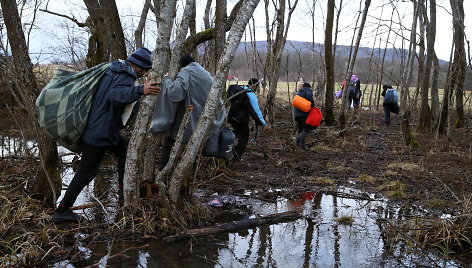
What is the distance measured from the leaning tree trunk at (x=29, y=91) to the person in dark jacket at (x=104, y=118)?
689 mm

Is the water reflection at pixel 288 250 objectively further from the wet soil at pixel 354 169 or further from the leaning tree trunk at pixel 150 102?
the wet soil at pixel 354 169

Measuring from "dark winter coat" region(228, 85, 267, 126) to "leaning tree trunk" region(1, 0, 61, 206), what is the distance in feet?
13.7

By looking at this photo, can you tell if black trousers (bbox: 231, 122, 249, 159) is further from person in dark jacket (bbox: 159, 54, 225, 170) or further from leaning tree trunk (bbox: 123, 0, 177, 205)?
leaning tree trunk (bbox: 123, 0, 177, 205)

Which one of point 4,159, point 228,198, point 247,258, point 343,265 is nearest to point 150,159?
point 228,198

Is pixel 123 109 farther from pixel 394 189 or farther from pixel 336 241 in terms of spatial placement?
pixel 394 189

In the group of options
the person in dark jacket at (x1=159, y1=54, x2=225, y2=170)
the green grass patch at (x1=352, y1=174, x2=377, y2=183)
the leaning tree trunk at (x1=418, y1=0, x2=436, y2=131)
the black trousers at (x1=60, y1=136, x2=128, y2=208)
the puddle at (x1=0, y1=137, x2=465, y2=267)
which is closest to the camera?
the puddle at (x1=0, y1=137, x2=465, y2=267)

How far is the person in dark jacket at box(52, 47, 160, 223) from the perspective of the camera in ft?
14.4

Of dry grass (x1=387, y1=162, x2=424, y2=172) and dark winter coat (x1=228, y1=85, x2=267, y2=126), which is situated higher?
dark winter coat (x1=228, y1=85, x2=267, y2=126)

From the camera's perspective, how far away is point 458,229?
14.9 ft

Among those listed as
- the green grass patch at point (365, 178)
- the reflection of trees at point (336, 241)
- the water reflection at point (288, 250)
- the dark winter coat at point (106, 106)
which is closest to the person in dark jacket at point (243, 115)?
the green grass patch at point (365, 178)

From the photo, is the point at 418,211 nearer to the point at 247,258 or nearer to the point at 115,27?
the point at 247,258

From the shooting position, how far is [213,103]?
15.4ft

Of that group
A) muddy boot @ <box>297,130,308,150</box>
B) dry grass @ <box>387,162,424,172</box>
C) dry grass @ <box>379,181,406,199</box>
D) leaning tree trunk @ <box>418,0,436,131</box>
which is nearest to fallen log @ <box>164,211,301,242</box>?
dry grass @ <box>379,181,406,199</box>

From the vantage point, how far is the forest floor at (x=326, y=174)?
523 cm
